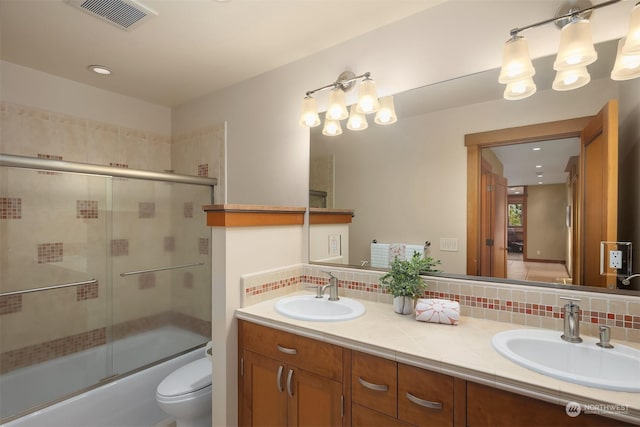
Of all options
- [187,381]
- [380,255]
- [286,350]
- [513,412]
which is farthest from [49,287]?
[513,412]

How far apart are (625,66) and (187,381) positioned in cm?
253

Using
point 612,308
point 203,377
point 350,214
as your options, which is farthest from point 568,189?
point 203,377

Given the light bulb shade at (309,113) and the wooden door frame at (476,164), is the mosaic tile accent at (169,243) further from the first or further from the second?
the wooden door frame at (476,164)

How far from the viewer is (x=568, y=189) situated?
52.7 inches

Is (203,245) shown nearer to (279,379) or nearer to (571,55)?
(279,379)

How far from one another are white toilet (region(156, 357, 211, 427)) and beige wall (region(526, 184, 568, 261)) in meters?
1.85

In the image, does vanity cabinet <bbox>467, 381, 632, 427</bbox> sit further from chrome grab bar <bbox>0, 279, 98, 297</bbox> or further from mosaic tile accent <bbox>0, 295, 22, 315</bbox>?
mosaic tile accent <bbox>0, 295, 22, 315</bbox>

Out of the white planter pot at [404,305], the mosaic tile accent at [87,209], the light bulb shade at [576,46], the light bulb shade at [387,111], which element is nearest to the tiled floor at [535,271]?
the white planter pot at [404,305]

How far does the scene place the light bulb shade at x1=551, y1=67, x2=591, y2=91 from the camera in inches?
48.4

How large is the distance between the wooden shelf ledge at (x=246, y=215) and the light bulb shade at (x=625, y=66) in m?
1.59

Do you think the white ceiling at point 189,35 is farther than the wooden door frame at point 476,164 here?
Yes

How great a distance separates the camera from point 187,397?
1.70 m

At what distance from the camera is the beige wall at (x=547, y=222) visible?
1362mm

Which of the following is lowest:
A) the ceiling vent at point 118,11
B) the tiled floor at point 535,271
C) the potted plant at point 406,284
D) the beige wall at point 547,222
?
the potted plant at point 406,284
